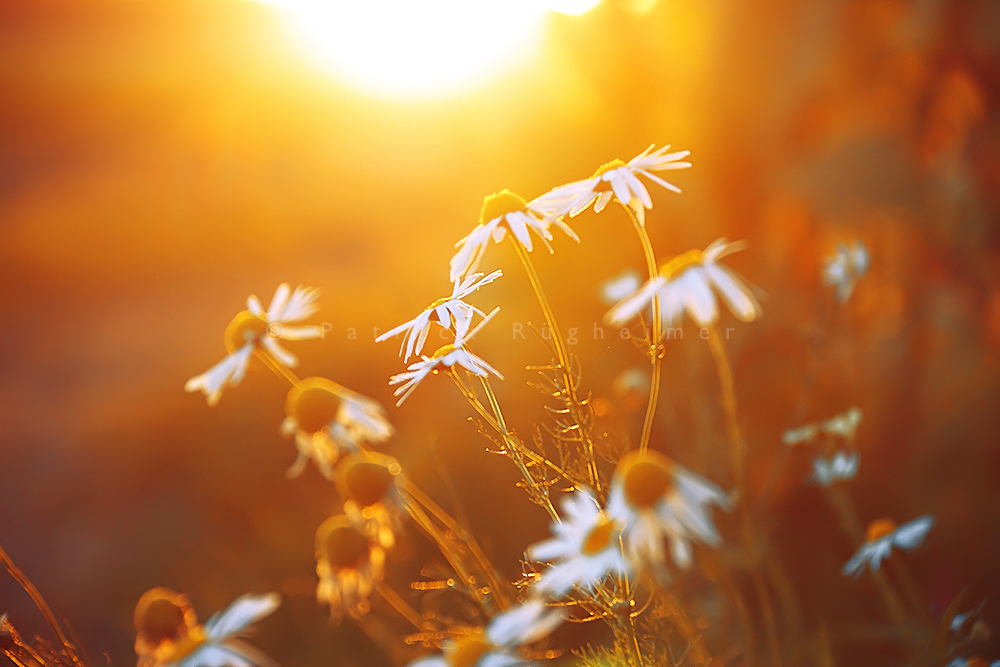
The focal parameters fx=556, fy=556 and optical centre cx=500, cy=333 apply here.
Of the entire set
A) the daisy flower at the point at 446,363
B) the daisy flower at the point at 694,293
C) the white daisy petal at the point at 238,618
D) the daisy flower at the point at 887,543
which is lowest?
the daisy flower at the point at 887,543

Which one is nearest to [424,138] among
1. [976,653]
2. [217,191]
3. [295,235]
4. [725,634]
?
[295,235]

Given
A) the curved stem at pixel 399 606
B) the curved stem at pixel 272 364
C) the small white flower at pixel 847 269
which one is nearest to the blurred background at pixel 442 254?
the small white flower at pixel 847 269

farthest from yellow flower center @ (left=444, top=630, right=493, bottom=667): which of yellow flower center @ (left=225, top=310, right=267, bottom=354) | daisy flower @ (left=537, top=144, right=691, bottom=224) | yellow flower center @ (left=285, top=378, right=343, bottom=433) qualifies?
yellow flower center @ (left=225, top=310, right=267, bottom=354)

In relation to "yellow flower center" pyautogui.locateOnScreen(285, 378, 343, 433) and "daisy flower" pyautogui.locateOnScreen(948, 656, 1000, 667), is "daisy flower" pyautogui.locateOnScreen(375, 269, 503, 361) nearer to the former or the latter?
"yellow flower center" pyautogui.locateOnScreen(285, 378, 343, 433)

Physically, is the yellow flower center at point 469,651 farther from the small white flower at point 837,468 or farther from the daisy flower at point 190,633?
the small white flower at point 837,468

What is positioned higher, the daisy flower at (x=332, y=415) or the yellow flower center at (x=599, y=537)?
the daisy flower at (x=332, y=415)

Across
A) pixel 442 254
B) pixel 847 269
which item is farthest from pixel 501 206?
pixel 442 254
